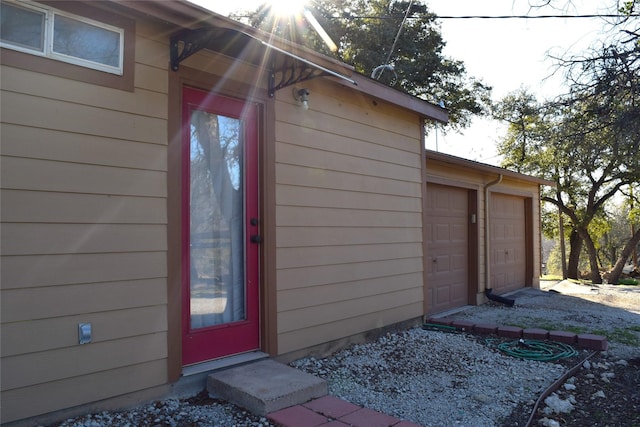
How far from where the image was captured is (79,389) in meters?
2.76

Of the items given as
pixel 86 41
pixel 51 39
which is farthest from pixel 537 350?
pixel 51 39

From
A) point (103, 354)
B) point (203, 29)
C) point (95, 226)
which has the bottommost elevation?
point (103, 354)

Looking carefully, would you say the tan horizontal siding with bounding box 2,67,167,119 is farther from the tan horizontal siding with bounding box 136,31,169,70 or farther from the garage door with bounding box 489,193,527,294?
the garage door with bounding box 489,193,527,294

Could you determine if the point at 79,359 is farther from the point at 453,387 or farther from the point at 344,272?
the point at 453,387

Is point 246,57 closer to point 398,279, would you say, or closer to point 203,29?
point 203,29

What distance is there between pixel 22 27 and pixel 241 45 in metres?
1.40

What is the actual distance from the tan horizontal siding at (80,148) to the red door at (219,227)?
0.31 m

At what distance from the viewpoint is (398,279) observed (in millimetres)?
5516

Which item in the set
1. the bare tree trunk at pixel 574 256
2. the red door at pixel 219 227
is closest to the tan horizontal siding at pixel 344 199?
the red door at pixel 219 227

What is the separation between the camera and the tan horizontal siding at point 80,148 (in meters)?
2.58

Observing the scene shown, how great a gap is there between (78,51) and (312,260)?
2.49m

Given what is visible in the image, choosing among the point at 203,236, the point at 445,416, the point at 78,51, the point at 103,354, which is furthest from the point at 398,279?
the point at 78,51

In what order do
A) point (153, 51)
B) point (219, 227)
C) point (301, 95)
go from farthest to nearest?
point (301, 95)
point (219, 227)
point (153, 51)

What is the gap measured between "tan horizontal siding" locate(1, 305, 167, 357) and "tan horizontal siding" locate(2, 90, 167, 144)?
1.10 meters
